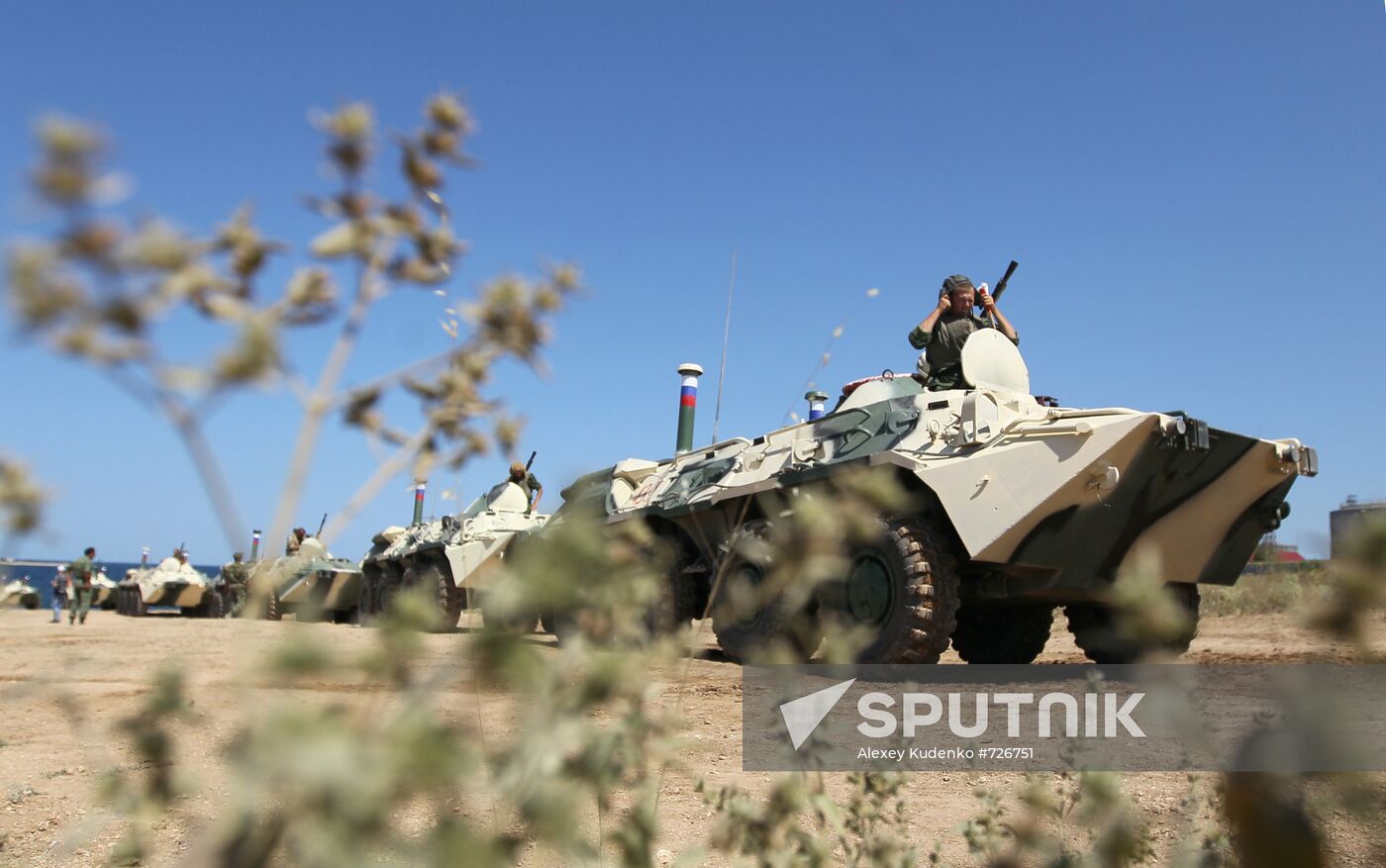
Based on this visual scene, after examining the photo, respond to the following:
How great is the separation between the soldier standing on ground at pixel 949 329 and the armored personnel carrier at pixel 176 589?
18732mm

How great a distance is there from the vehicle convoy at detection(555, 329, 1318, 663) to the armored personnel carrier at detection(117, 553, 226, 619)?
18650mm

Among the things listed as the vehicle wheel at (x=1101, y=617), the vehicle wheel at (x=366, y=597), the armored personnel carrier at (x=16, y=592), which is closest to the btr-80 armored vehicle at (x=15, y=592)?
the armored personnel carrier at (x=16, y=592)

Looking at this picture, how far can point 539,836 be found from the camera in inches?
27.6

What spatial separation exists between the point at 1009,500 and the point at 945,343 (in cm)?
192

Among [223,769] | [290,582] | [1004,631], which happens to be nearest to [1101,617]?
[1004,631]

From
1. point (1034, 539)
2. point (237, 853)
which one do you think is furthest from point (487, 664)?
point (1034, 539)

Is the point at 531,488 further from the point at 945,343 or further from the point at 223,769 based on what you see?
the point at 223,769

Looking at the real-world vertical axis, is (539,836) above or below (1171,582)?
below

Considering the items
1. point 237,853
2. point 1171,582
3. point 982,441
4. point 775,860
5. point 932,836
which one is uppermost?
point 982,441

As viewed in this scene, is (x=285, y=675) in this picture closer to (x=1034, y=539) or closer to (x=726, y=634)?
(x=1034, y=539)

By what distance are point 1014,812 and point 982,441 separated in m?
3.95

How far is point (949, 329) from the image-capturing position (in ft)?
25.5

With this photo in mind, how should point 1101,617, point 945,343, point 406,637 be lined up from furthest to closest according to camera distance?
point 1101,617, point 945,343, point 406,637

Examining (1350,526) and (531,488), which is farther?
(531,488)
